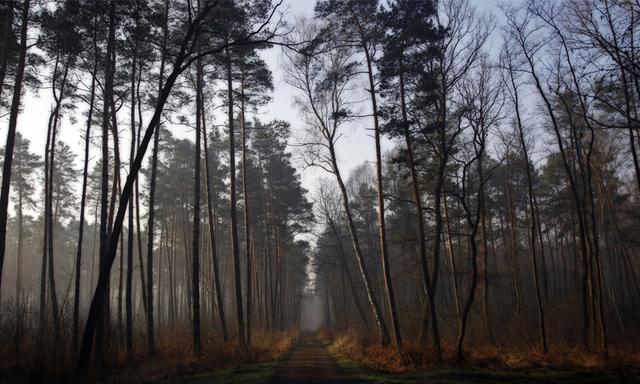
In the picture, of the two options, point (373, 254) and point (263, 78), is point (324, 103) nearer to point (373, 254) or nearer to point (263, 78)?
point (263, 78)

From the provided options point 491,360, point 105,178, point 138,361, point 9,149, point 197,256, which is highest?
point 9,149

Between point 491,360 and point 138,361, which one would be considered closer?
point 491,360

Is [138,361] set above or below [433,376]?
above

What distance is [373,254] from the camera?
125 ft

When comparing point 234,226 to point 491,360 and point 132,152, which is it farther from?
point 491,360

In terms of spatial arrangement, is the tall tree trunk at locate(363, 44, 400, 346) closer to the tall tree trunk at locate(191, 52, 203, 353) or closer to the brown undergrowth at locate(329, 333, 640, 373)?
the brown undergrowth at locate(329, 333, 640, 373)

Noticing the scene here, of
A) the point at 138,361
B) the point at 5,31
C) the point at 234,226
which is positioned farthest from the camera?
the point at 234,226

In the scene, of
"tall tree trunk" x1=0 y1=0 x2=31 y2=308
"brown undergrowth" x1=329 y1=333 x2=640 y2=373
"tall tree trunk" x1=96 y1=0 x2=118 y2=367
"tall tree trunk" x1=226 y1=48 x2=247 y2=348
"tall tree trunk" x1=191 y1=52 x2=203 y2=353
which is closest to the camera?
"tall tree trunk" x1=0 y1=0 x2=31 y2=308

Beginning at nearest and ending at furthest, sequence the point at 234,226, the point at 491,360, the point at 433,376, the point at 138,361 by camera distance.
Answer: the point at 433,376 → the point at 491,360 → the point at 138,361 → the point at 234,226

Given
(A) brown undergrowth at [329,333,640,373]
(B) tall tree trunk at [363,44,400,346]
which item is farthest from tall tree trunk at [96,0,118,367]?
(B) tall tree trunk at [363,44,400,346]

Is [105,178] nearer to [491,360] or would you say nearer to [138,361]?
[138,361]

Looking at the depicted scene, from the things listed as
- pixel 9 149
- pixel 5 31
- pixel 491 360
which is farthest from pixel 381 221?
pixel 5 31

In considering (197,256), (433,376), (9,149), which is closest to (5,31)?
(9,149)

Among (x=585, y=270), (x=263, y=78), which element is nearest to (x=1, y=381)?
(x=263, y=78)
